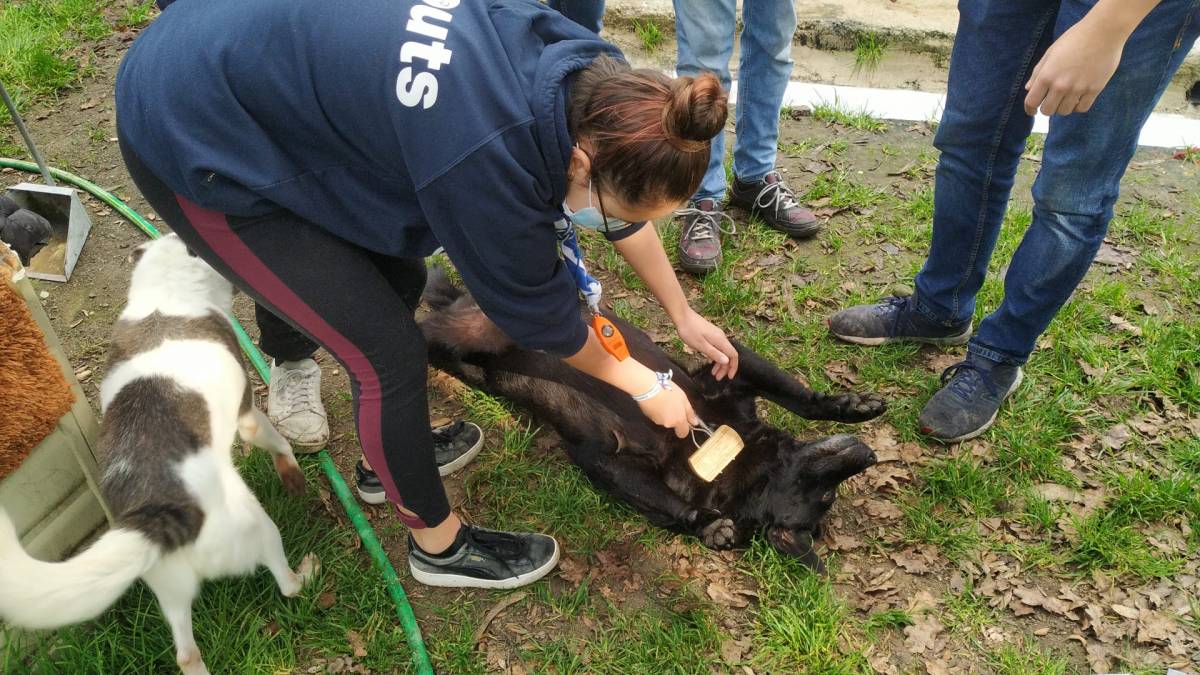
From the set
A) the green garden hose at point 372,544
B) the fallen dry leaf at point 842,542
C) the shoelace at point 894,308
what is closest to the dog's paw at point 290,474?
the green garden hose at point 372,544

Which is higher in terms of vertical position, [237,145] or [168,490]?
[237,145]

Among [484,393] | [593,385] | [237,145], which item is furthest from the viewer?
[484,393]

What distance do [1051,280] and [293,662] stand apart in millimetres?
2738

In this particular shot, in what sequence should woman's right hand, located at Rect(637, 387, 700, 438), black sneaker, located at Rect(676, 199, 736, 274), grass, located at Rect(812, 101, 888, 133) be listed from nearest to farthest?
woman's right hand, located at Rect(637, 387, 700, 438) → black sneaker, located at Rect(676, 199, 736, 274) → grass, located at Rect(812, 101, 888, 133)

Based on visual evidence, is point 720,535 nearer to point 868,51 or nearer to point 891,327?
point 891,327

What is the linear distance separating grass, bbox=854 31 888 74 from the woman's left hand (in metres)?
3.52

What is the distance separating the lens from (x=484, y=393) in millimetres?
3359

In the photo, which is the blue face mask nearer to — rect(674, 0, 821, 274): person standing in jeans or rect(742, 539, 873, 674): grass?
rect(742, 539, 873, 674): grass

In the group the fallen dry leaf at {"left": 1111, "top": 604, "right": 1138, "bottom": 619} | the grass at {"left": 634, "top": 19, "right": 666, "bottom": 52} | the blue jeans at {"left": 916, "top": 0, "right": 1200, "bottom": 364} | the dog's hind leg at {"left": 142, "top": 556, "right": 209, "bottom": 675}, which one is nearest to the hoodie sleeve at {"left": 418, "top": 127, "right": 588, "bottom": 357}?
the dog's hind leg at {"left": 142, "top": 556, "right": 209, "bottom": 675}

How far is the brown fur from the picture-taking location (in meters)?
2.08

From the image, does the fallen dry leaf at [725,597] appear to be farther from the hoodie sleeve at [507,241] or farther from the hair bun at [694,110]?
the hair bun at [694,110]

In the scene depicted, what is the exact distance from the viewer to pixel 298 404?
3.04 metres

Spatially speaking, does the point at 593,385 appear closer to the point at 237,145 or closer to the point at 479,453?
the point at 479,453

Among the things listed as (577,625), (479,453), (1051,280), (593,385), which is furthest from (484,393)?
(1051,280)
